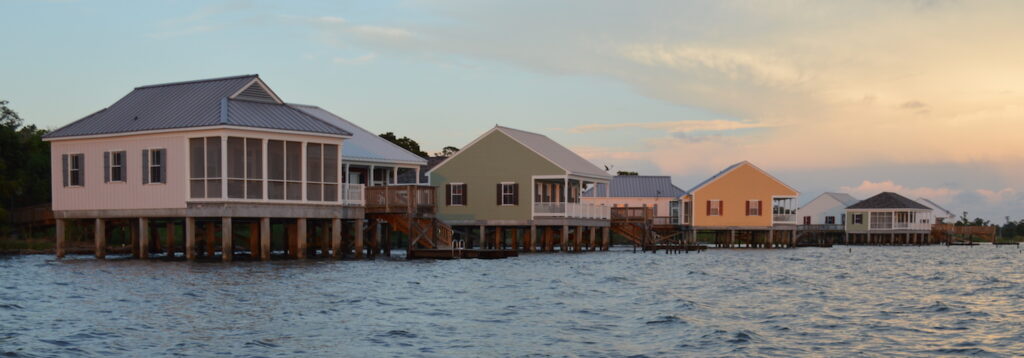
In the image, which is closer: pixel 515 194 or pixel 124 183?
pixel 124 183

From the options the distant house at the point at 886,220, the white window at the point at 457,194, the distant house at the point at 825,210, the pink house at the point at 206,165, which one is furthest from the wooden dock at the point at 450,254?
the distant house at the point at 825,210

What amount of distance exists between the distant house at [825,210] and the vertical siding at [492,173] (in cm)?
6453

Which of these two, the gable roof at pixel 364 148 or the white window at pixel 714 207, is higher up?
the gable roof at pixel 364 148

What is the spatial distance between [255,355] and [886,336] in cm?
1180

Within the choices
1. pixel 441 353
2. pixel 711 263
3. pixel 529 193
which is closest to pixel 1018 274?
pixel 711 263

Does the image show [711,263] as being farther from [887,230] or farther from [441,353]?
[887,230]

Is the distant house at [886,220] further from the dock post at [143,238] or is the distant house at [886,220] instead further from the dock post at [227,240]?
the dock post at [143,238]

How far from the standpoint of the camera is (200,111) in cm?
3934

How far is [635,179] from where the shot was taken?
8756cm

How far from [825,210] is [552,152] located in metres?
63.2

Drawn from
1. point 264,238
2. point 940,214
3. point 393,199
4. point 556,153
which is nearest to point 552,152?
point 556,153

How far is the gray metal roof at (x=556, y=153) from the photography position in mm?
57219

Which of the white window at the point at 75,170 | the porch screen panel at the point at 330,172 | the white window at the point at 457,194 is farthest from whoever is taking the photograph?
the white window at the point at 457,194

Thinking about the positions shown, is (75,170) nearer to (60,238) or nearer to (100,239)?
(100,239)
